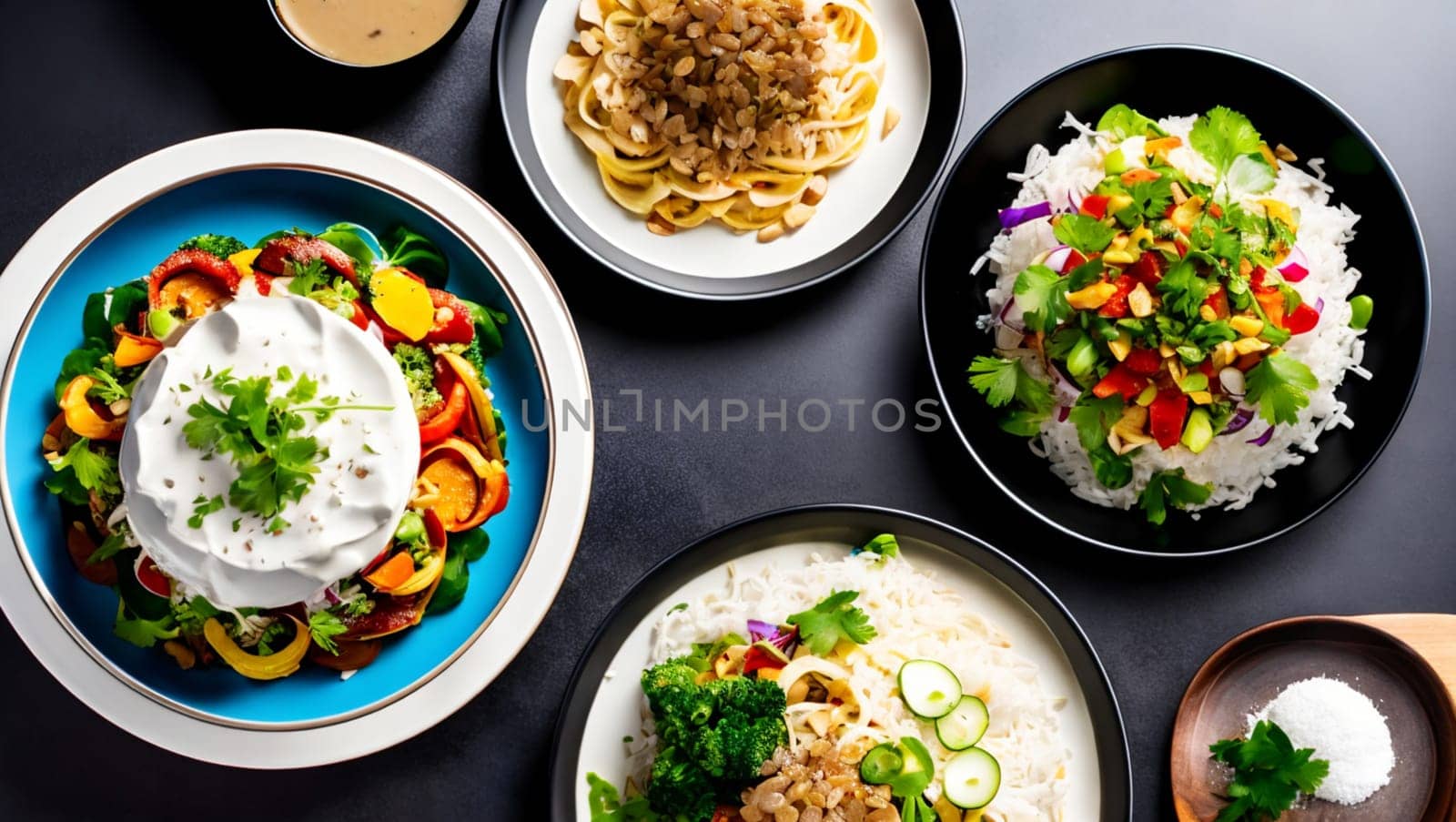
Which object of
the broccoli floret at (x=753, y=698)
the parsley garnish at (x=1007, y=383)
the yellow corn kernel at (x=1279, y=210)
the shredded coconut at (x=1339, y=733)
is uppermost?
the yellow corn kernel at (x=1279, y=210)

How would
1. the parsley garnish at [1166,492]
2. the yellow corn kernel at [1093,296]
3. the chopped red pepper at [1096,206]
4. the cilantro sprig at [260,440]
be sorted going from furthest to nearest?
the parsley garnish at [1166,492] < the chopped red pepper at [1096,206] < the yellow corn kernel at [1093,296] < the cilantro sprig at [260,440]

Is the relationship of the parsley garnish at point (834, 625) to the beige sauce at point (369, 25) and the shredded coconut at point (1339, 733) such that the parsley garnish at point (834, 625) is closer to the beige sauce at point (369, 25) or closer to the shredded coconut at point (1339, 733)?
the shredded coconut at point (1339, 733)

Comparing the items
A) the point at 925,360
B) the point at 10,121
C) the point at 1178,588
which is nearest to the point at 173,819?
the point at 10,121

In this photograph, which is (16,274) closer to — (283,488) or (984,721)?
(283,488)

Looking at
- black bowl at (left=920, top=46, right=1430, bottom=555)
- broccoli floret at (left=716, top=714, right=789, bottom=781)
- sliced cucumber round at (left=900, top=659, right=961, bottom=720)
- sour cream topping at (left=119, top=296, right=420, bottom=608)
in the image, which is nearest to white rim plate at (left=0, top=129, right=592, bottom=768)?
sour cream topping at (left=119, top=296, right=420, bottom=608)

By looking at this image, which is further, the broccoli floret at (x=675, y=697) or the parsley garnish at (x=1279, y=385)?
the parsley garnish at (x=1279, y=385)

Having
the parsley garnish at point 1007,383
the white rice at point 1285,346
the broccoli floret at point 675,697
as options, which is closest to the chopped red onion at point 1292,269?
the white rice at point 1285,346

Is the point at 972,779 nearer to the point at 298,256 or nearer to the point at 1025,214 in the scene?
the point at 1025,214
